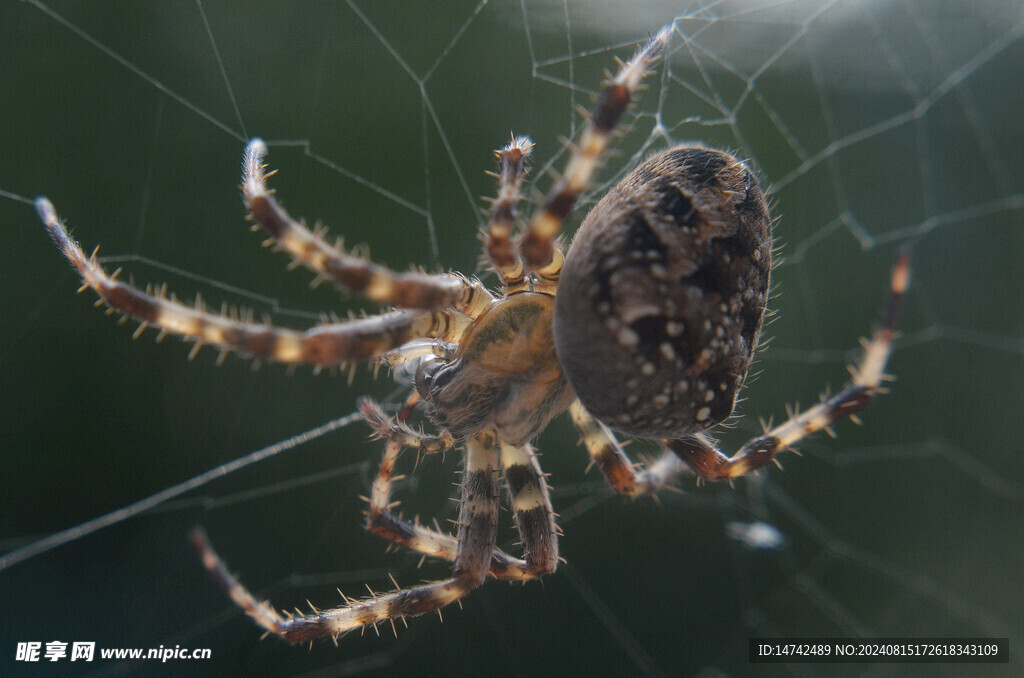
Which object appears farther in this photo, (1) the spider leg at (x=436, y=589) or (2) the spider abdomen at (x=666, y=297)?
(1) the spider leg at (x=436, y=589)

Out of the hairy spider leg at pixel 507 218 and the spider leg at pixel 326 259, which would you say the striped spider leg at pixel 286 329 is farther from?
the hairy spider leg at pixel 507 218

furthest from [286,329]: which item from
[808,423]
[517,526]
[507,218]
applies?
[808,423]

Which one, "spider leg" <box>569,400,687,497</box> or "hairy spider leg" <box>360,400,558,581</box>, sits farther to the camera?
"spider leg" <box>569,400,687,497</box>

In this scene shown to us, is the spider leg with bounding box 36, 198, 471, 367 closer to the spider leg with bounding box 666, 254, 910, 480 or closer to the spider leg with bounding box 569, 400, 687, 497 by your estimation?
the spider leg with bounding box 569, 400, 687, 497

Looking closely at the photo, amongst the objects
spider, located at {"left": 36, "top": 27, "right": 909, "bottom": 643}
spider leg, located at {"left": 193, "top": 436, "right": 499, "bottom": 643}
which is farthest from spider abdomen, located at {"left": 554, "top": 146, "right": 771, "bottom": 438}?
spider leg, located at {"left": 193, "top": 436, "right": 499, "bottom": 643}

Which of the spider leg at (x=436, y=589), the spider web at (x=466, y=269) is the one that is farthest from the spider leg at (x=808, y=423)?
the spider leg at (x=436, y=589)

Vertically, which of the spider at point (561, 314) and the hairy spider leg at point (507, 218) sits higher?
the hairy spider leg at point (507, 218)

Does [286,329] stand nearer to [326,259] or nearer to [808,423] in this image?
[326,259]
